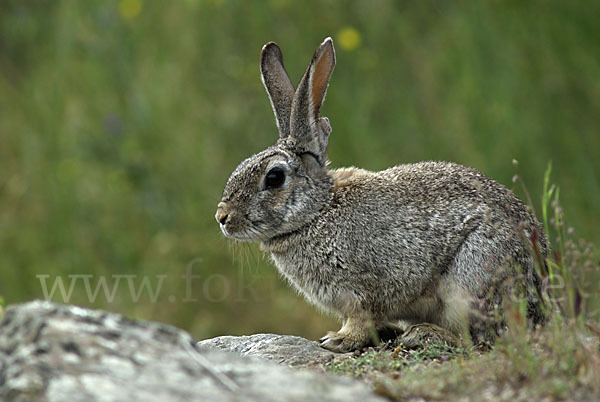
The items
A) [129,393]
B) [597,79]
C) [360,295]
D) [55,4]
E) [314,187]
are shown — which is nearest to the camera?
[129,393]

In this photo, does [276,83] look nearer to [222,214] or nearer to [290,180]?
[290,180]

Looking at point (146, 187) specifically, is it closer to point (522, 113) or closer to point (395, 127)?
point (395, 127)

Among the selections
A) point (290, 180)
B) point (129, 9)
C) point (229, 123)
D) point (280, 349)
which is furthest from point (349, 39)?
point (280, 349)

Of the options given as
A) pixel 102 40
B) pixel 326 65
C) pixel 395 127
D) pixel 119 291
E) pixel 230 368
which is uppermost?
pixel 102 40

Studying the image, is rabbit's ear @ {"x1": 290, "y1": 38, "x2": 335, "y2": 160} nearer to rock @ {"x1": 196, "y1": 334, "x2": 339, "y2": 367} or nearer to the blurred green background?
rock @ {"x1": 196, "y1": 334, "x2": 339, "y2": 367}

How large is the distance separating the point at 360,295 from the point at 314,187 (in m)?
0.87

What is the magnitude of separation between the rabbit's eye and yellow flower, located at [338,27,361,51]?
2.97m

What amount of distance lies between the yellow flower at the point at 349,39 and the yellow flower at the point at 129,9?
2402 millimetres

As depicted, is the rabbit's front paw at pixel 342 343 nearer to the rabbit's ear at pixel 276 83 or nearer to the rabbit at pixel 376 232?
the rabbit at pixel 376 232

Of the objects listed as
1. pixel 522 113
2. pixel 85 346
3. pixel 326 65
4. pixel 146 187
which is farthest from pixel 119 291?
pixel 85 346

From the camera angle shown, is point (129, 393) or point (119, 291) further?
point (119, 291)

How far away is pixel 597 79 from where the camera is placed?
7.56 meters

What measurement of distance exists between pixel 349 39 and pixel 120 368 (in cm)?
595

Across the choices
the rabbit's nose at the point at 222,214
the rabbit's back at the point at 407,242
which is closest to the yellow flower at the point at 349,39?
the rabbit's back at the point at 407,242
